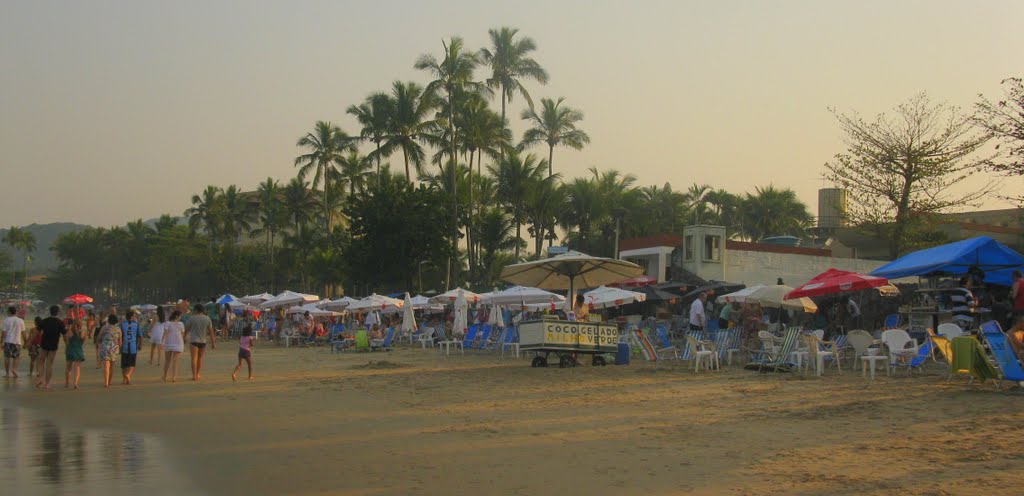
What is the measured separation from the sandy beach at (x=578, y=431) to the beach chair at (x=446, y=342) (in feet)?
29.7

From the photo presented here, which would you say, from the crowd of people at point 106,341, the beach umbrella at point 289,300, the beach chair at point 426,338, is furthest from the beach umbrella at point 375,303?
the crowd of people at point 106,341

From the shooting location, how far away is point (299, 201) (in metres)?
69.8

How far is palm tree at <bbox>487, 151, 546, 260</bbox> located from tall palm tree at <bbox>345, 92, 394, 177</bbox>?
6573 mm

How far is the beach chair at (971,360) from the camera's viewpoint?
12219mm

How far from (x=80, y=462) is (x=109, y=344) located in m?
8.04

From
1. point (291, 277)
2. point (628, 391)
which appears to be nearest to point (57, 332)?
point (628, 391)

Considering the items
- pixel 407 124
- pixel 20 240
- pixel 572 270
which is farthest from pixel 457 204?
pixel 20 240

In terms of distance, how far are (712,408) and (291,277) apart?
63.3 meters

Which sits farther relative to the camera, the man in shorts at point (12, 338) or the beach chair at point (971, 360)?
the man in shorts at point (12, 338)

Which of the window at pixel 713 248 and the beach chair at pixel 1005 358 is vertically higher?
the window at pixel 713 248

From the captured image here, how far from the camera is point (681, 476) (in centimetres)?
753

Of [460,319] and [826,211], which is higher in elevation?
[826,211]

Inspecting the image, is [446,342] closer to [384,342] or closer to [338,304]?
[384,342]

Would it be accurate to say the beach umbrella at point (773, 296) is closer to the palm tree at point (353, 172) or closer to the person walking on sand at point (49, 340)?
Result: the person walking on sand at point (49, 340)
